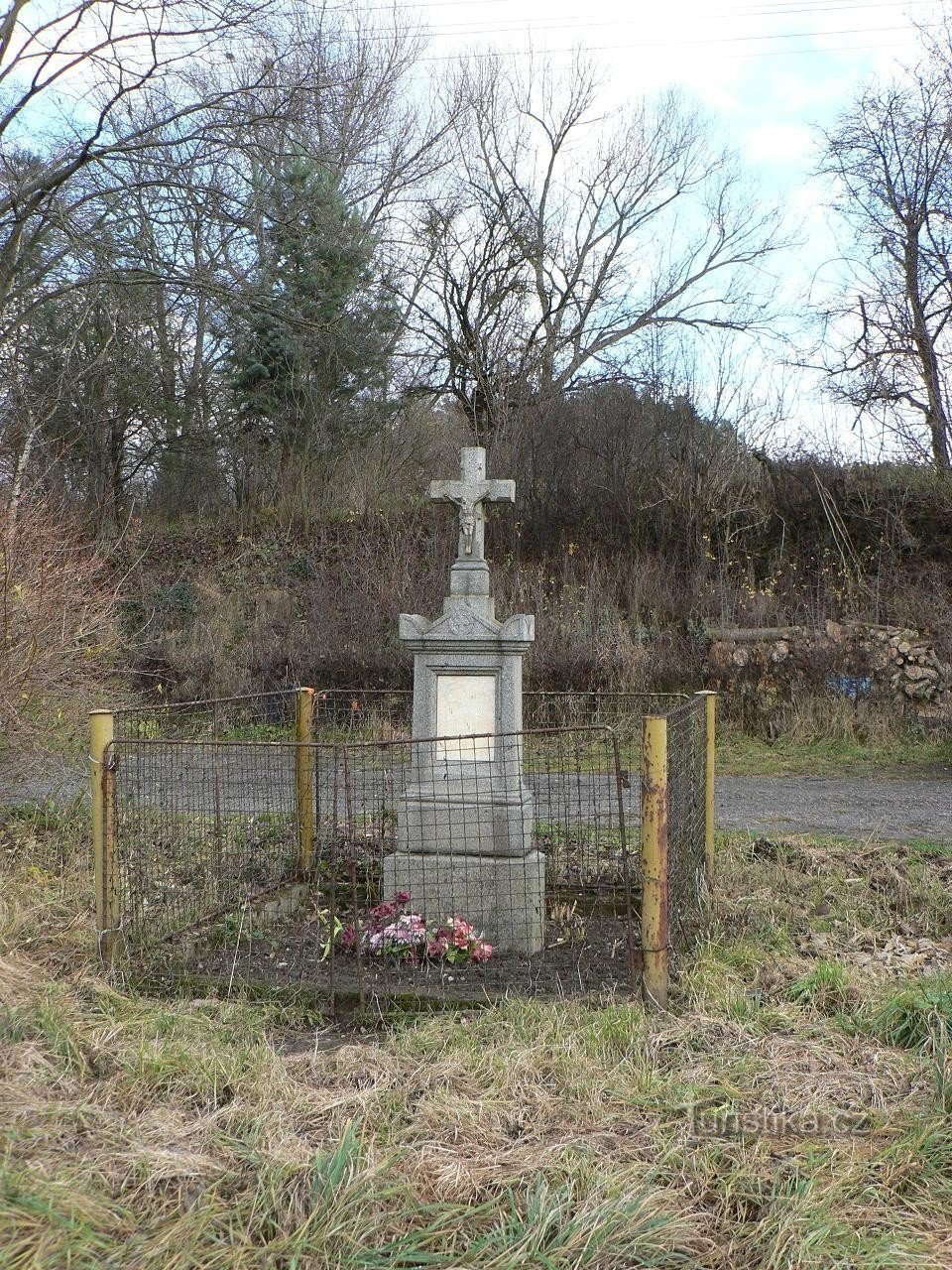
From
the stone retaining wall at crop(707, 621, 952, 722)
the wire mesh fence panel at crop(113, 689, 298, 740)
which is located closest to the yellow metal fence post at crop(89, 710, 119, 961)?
the wire mesh fence panel at crop(113, 689, 298, 740)

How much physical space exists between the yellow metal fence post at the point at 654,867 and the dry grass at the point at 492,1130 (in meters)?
0.18

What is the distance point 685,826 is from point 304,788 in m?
2.50

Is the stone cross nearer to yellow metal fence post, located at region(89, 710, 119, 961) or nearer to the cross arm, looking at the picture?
the cross arm

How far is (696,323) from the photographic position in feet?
74.3

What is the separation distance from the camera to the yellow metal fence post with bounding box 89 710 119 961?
15.9ft

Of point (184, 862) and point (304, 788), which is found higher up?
point (304, 788)

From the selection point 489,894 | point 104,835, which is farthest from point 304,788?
point 104,835

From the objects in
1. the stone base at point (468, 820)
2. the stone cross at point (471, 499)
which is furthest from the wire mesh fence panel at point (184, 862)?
the stone cross at point (471, 499)

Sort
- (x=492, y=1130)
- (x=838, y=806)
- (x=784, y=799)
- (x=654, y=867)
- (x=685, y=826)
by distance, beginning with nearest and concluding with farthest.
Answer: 1. (x=492, y=1130)
2. (x=654, y=867)
3. (x=685, y=826)
4. (x=838, y=806)
5. (x=784, y=799)

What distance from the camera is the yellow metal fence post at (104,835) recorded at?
4.85m

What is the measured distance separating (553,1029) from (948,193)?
15.1 metres

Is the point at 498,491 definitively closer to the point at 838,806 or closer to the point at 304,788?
the point at 304,788

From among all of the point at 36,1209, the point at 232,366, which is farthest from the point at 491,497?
the point at 232,366

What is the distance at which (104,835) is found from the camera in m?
4.85
